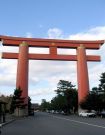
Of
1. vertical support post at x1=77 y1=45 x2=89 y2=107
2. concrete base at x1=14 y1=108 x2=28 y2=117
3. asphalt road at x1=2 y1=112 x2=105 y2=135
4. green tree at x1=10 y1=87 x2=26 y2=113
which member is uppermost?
vertical support post at x1=77 y1=45 x2=89 y2=107

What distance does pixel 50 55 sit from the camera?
67875 mm

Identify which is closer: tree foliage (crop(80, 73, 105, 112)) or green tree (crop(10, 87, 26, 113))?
green tree (crop(10, 87, 26, 113))

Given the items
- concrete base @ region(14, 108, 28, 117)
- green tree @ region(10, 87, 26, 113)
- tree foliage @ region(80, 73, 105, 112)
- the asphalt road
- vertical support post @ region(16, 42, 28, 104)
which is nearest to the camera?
the asphalt road

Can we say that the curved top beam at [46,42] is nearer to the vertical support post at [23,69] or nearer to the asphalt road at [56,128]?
the vertical support post at [23,69]

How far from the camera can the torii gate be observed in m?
68.2

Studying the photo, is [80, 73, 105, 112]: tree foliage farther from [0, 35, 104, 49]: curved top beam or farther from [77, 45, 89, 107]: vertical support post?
[0, 35, 104, 49]: curved top beam

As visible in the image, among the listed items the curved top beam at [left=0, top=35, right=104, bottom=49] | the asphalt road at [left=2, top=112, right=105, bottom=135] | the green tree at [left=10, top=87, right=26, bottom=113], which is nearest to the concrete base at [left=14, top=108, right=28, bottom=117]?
the green tree at [left=10, top=87, right=26, bottom=113]

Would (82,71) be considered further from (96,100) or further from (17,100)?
(17,100)

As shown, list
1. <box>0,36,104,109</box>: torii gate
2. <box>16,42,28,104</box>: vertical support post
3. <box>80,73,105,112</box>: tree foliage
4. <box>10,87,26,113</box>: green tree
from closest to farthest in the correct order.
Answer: <box>10,87,26,113</box>: green tree < <box>0,36,104,109</box>: torii gate < <box>16,42,28,104</box>: vertical support post < <box>80,73,105,112</box>: tree foliage

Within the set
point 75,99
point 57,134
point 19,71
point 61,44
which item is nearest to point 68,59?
point 61,44

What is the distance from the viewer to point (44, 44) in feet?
227

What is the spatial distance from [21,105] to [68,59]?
1245 cm

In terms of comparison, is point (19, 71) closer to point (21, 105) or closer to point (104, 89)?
point (21, 105)

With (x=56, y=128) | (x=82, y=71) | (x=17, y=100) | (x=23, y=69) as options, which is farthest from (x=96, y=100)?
(x=56, y=128)
